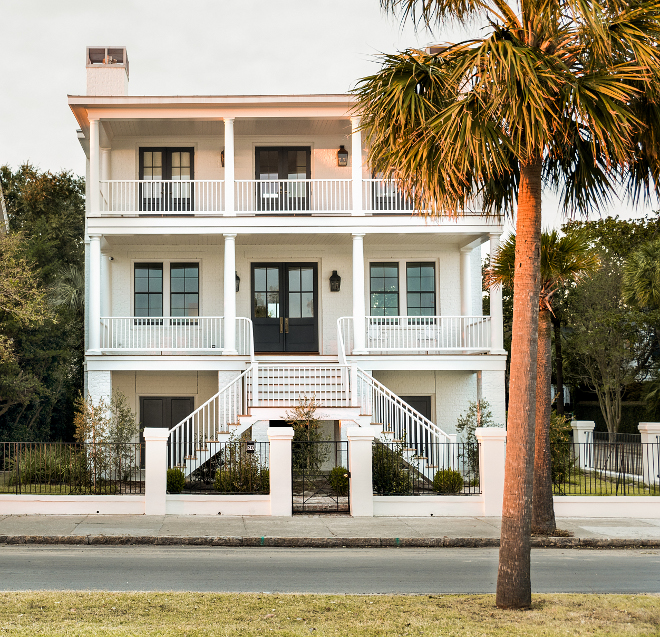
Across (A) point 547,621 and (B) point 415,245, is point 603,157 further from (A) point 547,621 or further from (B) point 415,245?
(B) point 415,245

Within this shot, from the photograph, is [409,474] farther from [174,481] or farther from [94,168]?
[94,168]

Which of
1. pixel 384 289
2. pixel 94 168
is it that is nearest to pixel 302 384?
pixel 384 289

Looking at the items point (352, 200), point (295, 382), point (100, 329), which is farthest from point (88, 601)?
point (352, 200)

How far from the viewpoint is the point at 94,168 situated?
59.3 ft

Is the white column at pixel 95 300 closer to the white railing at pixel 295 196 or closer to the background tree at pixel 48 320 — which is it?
the background tree at pixel 48 320

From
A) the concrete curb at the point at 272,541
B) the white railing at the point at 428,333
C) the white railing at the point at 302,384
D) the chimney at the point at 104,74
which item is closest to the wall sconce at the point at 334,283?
the white railing at the point at 428,333

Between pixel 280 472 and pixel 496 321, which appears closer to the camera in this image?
pixel 280 472

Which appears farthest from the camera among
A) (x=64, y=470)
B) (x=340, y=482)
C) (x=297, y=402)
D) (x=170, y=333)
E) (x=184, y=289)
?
(x=184, y=289)

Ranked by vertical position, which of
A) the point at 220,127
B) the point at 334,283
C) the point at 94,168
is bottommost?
the point at 334,283

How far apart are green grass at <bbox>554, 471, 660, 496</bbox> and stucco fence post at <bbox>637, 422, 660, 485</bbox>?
19 cm

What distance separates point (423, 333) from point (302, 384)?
4.39 meters

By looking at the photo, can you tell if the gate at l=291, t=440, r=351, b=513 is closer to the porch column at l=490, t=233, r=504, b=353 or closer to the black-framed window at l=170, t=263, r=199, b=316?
the porch column at l=490, t=233, r=504, b=353

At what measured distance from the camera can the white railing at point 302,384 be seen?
16.7 metres

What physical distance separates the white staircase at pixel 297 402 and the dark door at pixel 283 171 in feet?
15.7
